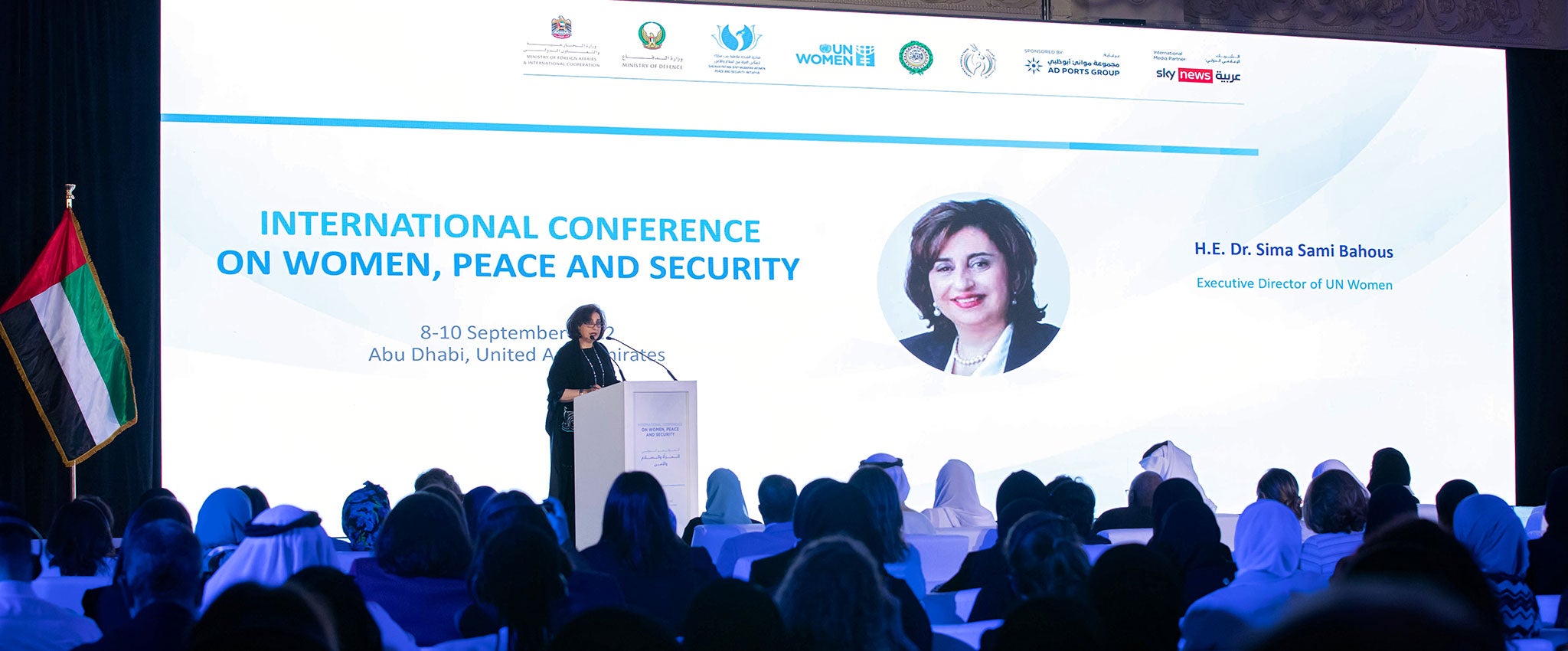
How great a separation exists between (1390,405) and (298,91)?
668 centimetres

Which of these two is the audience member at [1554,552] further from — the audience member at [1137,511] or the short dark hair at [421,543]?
the short dark hair at [421,543]

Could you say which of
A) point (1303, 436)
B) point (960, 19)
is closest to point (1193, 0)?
point (960, 19)

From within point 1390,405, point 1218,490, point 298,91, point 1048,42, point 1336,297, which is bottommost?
point 1218,490

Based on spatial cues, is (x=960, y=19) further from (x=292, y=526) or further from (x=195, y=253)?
(x=292, y=526)

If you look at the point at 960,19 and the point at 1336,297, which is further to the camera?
the point at 1336,297

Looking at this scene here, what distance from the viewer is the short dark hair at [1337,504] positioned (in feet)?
13.0

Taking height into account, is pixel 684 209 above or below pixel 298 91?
below

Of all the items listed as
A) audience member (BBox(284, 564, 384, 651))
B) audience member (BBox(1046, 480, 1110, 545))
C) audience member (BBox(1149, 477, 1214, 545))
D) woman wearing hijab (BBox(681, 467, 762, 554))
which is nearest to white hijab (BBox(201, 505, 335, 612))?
audience member (BBox(284, 564, 384, 651))

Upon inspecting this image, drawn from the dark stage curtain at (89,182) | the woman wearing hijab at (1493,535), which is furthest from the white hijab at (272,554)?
the dark stage curtain at (89,182)

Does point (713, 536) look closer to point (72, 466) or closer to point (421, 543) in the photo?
point (421, 543)

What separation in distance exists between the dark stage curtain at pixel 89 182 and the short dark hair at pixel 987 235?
406 cm

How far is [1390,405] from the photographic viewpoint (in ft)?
27.3

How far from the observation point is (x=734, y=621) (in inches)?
74.5

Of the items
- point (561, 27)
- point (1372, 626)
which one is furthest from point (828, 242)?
point (1372, 626)
